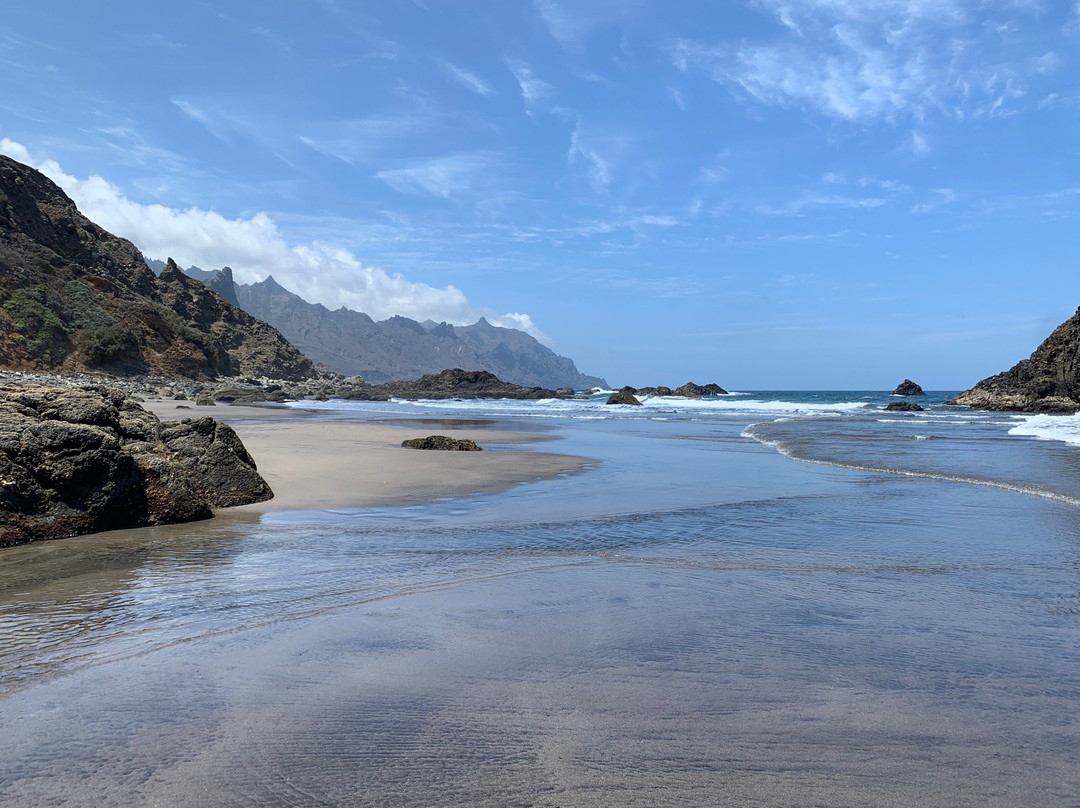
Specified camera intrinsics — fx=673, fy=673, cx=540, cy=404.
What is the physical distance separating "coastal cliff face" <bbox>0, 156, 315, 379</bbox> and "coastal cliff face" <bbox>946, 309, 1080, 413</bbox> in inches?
2559

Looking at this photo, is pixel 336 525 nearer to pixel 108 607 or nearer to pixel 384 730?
pixel 108 607

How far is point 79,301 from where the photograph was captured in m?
54.3

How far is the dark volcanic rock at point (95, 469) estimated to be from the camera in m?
5.87

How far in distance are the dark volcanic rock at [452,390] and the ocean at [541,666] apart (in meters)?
60.1

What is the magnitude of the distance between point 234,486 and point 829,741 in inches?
277

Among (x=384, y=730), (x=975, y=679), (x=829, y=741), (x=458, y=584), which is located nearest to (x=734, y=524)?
(x=458, y=584)

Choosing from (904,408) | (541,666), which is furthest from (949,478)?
(904,408)

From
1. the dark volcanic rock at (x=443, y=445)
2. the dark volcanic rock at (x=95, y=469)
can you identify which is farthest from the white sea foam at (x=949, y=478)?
the dark volcanic rock at (x=95, y=469)

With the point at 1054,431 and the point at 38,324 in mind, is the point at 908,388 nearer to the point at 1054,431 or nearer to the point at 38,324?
the point at 1054,431

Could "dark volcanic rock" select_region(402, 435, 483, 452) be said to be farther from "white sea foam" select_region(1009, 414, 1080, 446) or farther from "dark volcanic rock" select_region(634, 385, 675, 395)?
"dark volcanic rock" select_region(634, 385, 675, 395)

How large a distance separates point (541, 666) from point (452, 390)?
75.1 metres

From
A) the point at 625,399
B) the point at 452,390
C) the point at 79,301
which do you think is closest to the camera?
the point at 79,301

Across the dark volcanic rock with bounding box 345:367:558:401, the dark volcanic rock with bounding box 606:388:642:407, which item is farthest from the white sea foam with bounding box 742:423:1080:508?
the dark volcanic rock with bounding box 345:367:558:401

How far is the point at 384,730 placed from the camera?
102 inches
